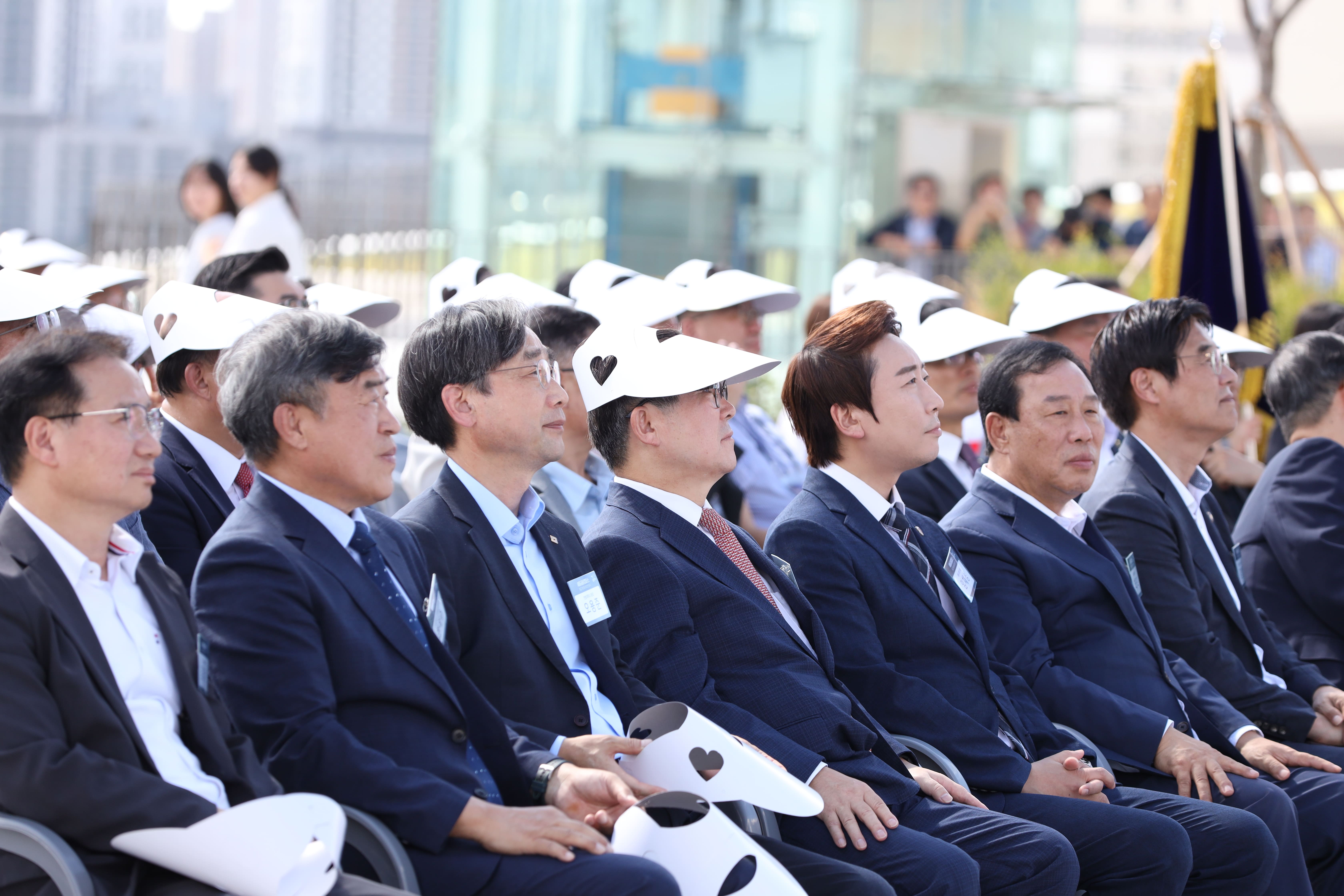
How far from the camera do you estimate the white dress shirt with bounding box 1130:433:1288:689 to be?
460 centimetres

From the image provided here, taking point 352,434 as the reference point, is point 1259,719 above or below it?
below

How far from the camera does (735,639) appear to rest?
3512 millimetres

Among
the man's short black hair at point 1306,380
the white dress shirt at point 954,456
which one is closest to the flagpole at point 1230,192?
the man's short black hair at point 1306,380

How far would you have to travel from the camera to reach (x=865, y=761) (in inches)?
135

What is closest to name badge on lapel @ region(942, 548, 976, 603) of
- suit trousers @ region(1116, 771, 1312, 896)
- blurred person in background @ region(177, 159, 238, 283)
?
suit trousers @ region(1116, 771, 1312, 896)

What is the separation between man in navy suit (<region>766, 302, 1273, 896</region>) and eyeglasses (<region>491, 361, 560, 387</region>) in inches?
32.2

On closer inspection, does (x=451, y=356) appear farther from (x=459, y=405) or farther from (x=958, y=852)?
(x=958, y=852)

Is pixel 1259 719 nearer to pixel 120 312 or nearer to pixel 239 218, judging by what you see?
pixel 120 312

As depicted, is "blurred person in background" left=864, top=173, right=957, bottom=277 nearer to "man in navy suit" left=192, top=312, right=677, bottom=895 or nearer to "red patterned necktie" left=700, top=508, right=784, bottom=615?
"red patterned necktie" left=700, top=508, right=784, bottom=615

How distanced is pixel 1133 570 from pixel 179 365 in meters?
2.83

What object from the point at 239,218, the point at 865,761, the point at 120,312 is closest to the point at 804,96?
the point at 239,218

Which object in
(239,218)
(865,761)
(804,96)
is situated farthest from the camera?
(804,96)

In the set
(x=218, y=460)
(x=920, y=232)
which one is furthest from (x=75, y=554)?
(x=920, y=232)

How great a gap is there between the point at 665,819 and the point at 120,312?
7.69 feet
